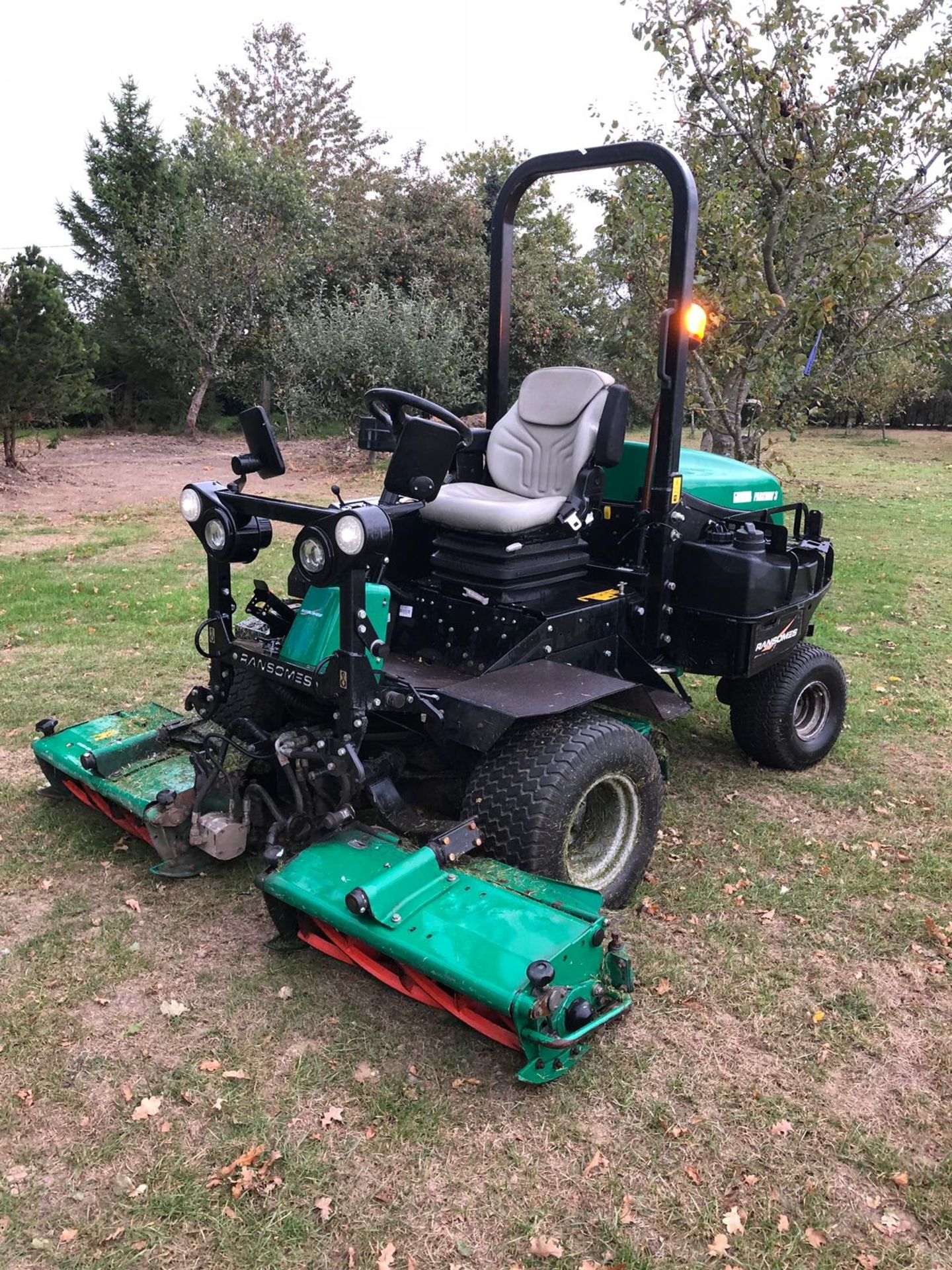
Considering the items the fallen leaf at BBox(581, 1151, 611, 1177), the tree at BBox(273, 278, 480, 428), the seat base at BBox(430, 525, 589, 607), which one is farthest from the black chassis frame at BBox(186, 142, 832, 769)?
the tree at BBox(273, 278, 480, 428)

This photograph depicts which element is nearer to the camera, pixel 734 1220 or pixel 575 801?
pixel 734 1220

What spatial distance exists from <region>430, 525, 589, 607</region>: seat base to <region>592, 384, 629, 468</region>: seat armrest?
0.34 m

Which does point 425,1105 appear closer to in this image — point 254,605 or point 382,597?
point 382,597

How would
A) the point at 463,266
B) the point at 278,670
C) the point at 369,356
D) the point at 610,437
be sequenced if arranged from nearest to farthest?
1. the point at 278,670
2. the point at 610,437
3. the point at 369,356
4. the point at 463,266

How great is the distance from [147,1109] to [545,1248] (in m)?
1.09

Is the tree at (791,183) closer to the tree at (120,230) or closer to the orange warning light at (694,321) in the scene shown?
the orange warning light at (694,321)

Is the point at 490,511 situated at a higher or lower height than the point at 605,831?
→ higher

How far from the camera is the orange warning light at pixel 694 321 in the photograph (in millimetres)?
3820

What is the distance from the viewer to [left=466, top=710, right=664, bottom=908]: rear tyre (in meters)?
3.16

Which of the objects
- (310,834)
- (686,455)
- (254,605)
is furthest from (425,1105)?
(686,455)

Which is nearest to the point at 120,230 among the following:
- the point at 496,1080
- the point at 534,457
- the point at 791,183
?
the point at 791,183

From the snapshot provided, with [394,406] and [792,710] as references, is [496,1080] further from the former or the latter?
[792,710]

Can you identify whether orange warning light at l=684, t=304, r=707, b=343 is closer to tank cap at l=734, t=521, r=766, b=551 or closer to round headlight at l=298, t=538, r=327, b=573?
tank cap at l=734, t=521, r=766, b=551

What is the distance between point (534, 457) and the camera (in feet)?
14.2
